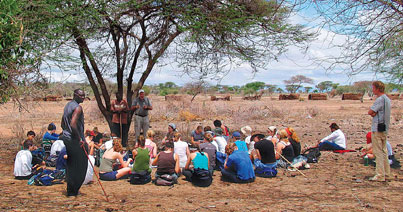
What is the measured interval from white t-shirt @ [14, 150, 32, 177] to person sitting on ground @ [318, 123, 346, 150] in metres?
7.00

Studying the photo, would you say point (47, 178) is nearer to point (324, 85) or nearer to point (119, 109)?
point (119, 109)

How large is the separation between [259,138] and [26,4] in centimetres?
518

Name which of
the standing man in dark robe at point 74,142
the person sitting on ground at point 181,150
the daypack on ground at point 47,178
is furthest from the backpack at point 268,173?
the daypack on ground at point 47,178

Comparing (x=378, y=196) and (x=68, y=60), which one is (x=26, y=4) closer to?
(x=68, y=60)

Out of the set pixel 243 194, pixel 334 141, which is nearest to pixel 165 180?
pixel 243 194

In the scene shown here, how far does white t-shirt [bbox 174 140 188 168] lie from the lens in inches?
283

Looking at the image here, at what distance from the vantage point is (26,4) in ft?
20.5

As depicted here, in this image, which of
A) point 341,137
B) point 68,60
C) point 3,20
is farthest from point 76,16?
point 341,137

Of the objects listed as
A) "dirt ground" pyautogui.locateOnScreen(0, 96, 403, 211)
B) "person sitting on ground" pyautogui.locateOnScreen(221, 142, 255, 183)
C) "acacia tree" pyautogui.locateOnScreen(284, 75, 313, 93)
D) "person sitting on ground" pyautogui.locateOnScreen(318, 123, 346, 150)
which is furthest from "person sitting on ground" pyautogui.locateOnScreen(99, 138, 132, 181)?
"acacia tree" pyautogui.locateOnScreen(284, 75, 313, 93)

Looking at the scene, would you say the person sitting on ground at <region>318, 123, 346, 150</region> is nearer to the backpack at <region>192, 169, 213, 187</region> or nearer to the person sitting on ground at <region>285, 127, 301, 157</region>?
the person sitting on ground at <region>285, 127, 301, 157</region>

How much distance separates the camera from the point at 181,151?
7.22 metres

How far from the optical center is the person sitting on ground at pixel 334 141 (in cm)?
913

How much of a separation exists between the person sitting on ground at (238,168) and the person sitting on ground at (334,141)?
3.56 metres

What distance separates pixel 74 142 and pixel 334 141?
6797 millimetres
